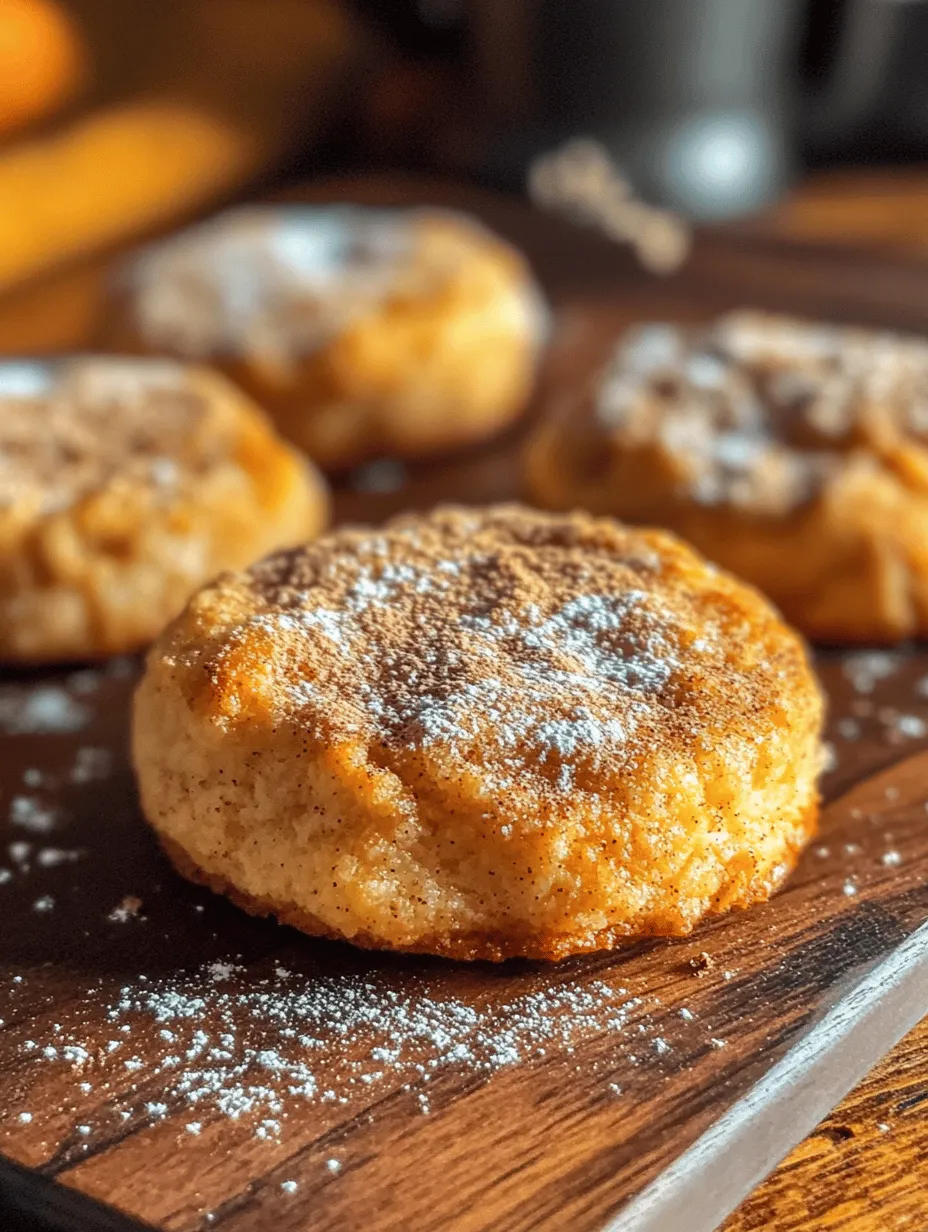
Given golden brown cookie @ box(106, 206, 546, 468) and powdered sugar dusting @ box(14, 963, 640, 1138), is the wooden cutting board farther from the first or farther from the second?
golden brown cookie @ box(106, 206, 546, 468)

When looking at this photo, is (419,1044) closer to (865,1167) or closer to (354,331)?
(865,1167)

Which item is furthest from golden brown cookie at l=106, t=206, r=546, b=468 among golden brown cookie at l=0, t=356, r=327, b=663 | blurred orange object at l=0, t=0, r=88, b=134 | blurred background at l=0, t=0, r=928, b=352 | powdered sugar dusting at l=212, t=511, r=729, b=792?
powdered sugar dusting at l=212, t=511, r=729, b=792

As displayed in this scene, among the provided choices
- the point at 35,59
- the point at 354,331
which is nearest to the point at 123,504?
the point at 354,331

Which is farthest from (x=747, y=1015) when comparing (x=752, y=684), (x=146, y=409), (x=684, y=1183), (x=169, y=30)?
(x=169, y=30)

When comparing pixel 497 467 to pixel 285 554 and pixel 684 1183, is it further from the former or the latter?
pixel 684 1183

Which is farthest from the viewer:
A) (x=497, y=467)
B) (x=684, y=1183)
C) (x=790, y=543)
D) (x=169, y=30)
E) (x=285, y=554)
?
(x=169, y=30)

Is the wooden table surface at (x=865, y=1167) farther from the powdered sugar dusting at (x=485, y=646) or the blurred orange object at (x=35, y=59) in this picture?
the blurred orange object at (x=35, y=59)
